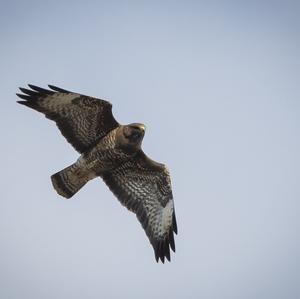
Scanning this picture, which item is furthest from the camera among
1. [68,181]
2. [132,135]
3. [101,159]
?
[68,181]

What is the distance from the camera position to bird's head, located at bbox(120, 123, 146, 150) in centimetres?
955

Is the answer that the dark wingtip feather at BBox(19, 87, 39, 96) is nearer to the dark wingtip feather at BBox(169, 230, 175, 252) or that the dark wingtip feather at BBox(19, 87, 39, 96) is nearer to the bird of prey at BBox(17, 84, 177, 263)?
the bird of prey at BBox(17, 84, 177, 263)

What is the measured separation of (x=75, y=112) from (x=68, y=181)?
43.3 inches

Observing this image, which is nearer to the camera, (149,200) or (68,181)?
(68,181)

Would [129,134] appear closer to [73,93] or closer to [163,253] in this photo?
[73,93]

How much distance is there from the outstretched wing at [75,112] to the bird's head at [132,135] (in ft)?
1.24

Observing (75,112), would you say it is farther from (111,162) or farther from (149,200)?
(149,200)

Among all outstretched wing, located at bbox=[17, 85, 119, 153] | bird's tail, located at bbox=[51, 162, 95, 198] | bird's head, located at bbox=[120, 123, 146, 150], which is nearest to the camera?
bird's head, located at bbox=[120, 123, 146, 150]

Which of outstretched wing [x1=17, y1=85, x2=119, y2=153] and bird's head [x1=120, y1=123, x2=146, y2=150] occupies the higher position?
outstretched wing [x1=17, y1=85, x2=119, y2=153]

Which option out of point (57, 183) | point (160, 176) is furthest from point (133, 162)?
point (57, 183)

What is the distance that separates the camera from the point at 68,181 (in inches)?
400

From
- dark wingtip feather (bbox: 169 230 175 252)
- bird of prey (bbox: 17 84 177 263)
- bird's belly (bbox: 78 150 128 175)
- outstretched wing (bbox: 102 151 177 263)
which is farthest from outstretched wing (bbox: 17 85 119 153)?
dark wingtip feather (bbox: 169 230 175 252)

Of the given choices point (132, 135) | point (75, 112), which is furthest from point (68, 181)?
point (132, 135)

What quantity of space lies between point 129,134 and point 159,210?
1651 millimetres
